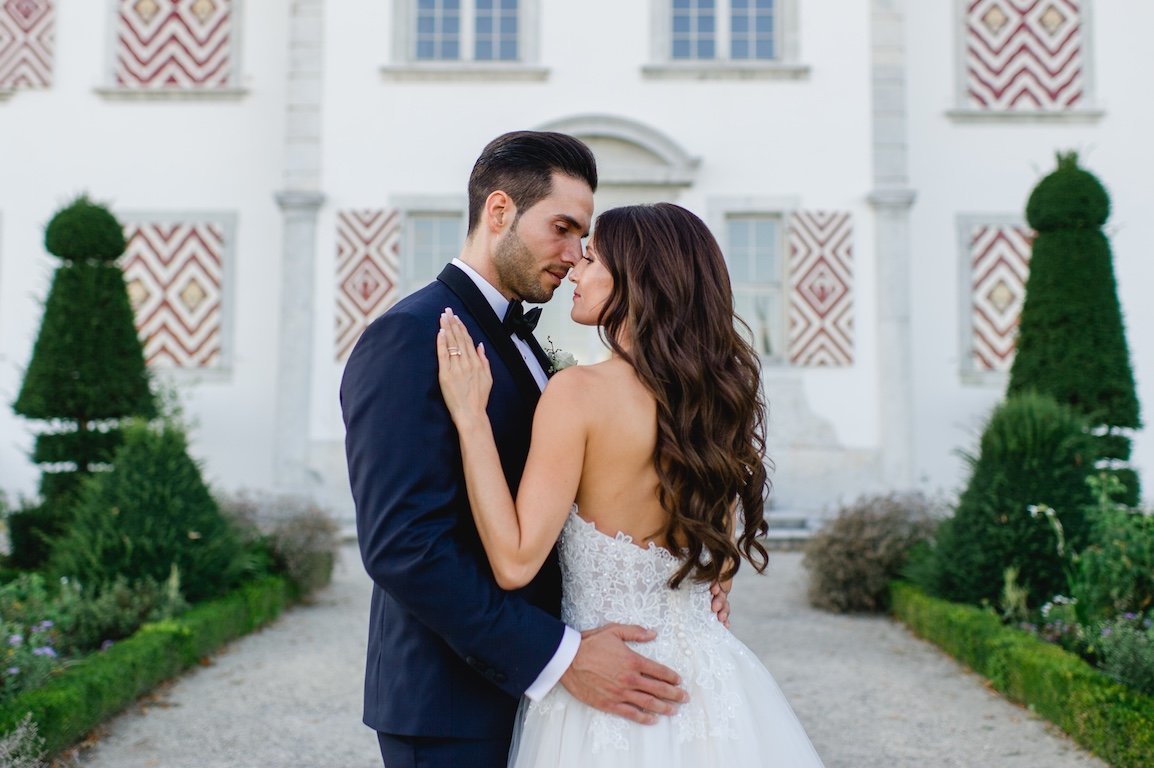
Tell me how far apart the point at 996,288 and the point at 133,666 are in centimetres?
1035

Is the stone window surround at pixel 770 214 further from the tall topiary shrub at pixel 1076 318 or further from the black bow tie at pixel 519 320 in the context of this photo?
the black bow tie at pixel 519 320

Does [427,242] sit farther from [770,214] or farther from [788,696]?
[788,696]

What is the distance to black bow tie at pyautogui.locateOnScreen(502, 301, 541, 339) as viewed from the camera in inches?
84.3

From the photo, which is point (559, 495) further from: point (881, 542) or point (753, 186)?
point (753, 186)

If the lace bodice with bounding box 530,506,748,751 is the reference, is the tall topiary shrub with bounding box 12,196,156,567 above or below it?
above

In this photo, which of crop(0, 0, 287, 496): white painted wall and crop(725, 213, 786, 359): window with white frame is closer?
crop(725, 213, 786, 359): window with white frame

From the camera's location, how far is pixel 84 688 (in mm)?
4230

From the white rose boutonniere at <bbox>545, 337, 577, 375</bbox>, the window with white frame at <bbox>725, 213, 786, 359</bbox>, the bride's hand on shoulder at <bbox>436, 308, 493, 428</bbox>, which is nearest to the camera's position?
the bride's hand on shoulder at <bbox>436, 308, 493, 428</bbox>

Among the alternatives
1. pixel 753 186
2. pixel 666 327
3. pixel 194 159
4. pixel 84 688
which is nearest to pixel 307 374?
pixel 194 159

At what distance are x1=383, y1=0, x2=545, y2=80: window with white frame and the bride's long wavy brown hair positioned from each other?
1012 centimetres

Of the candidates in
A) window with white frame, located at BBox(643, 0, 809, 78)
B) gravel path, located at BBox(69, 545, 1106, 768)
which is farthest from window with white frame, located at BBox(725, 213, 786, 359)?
gravel path, located at BBox(69, 545, 1106, 768)

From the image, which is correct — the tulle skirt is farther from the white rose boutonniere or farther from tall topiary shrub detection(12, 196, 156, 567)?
tall topiary shrub detection(12, 196, 156, 567)

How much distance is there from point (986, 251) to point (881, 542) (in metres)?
6.26

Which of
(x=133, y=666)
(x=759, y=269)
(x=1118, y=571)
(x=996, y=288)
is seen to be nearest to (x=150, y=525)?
(x=133, y=666)
